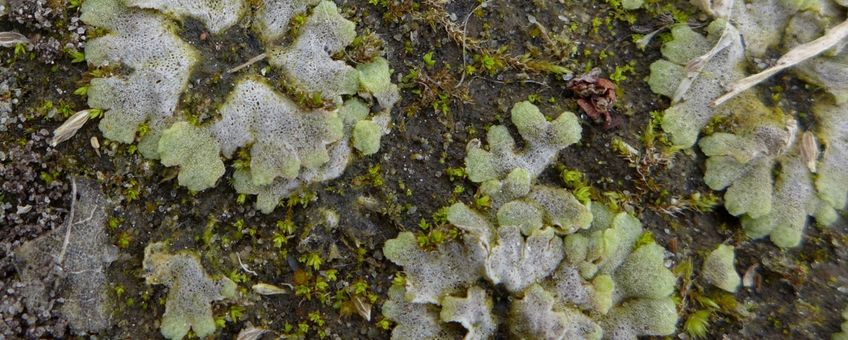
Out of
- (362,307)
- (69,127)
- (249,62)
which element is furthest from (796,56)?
(69,127)

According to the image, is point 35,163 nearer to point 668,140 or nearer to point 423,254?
point 423,254

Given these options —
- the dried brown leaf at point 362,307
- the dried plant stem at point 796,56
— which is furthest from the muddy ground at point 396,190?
the dried plant stem at point 796,56

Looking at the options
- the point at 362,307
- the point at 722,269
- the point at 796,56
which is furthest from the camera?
the point at 796,56

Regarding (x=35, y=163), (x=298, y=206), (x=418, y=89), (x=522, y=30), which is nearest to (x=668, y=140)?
A: (x=522, y=30)

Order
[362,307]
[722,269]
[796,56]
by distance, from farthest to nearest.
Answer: [796,56] < [722,269] < [362,307]

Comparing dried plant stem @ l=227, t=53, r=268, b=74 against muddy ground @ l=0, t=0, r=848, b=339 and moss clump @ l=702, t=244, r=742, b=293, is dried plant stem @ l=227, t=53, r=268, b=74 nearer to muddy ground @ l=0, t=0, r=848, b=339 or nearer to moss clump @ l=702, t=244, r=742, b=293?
muddy ground @ l=0, t=0, r=848, b=339

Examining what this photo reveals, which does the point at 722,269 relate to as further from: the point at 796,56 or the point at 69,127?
the point at 69,127

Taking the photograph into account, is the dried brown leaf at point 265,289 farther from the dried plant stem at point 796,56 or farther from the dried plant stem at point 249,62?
the dried plant stem at point 796,56
